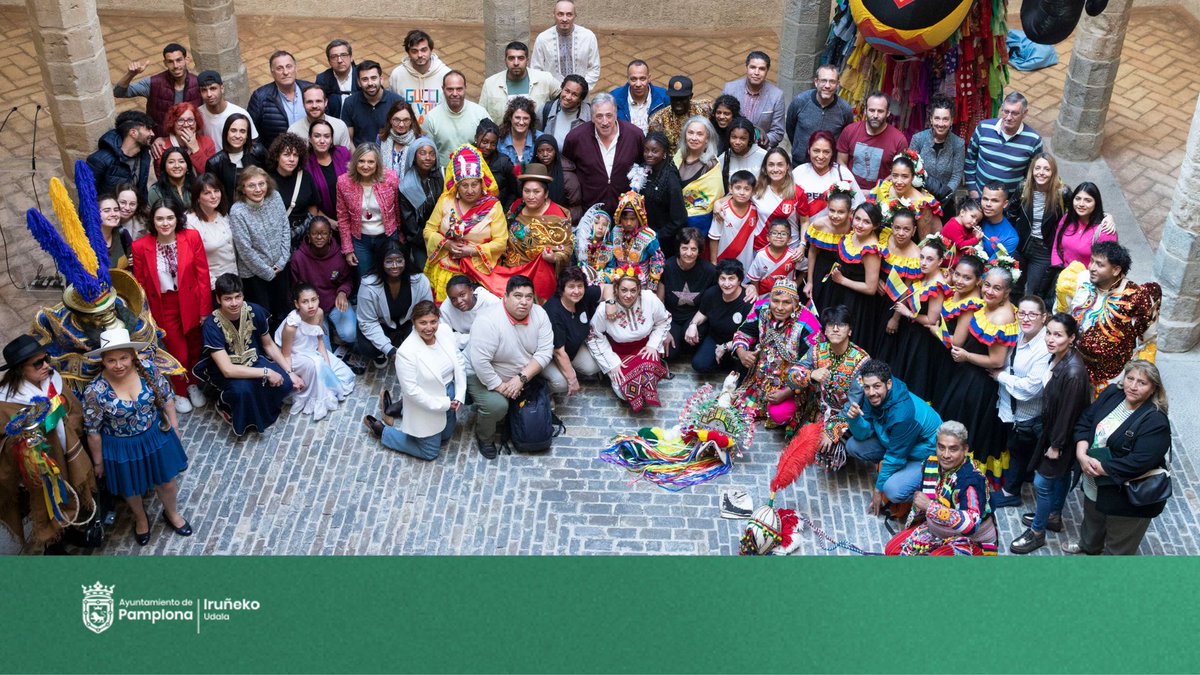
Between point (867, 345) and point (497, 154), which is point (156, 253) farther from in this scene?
point (867, 345)

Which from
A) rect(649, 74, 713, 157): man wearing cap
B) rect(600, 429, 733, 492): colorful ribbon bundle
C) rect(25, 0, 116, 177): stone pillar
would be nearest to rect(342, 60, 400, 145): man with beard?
rect(25, 0, 116, 177): stone pillar

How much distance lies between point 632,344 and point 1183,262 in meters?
3.78

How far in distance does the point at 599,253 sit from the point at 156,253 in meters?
2.82

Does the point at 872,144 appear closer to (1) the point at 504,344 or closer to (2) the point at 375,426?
(1) the point at 504,344

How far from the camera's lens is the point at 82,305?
6.61 metres

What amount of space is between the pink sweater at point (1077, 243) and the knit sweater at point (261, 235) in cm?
500

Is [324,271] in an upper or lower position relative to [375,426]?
upper

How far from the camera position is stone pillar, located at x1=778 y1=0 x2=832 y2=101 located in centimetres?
1066

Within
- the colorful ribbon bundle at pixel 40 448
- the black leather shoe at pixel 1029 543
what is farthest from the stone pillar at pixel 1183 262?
the colorful ribbon bundle at pixel 40 448

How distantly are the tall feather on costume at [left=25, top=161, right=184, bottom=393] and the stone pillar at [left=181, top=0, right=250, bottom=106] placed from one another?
4.42 metres

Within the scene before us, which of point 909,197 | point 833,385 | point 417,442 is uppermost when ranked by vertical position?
point 909,197

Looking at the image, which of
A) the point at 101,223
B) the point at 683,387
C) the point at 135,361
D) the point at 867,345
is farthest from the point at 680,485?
the point at 101,223

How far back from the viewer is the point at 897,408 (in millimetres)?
7074

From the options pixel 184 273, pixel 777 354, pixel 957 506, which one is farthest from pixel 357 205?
pixel 957 506
